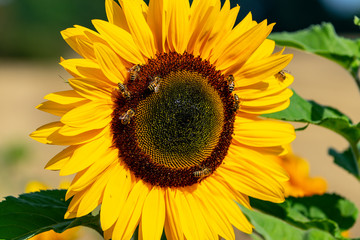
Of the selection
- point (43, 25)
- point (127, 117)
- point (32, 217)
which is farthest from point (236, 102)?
point (43, 25)

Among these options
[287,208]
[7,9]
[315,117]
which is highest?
[7,9]

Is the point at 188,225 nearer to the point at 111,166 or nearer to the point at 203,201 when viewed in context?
the point at 203,201

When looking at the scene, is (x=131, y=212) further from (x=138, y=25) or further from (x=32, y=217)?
(x=138, y=25)

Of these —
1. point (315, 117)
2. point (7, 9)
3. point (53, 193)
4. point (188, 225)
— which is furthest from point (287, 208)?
point (7, 9)

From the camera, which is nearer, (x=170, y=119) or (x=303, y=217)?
(x=170, y=119)

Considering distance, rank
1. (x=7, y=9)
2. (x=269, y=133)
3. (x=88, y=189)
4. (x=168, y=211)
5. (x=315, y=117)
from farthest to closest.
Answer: (x=7, y=9) < (x=315, y=117) < (x=269, y=133) < (x=168, y=211) < (x=88, y=189)

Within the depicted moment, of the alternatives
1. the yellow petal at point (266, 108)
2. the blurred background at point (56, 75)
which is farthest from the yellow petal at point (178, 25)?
the blurred background at point (56, 75)

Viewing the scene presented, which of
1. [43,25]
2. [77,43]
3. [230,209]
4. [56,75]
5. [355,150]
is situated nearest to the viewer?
[77,43]
